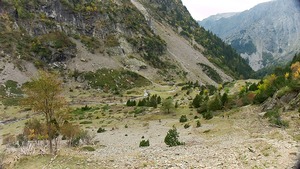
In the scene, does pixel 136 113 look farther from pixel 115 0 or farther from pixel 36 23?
pixel 115 0

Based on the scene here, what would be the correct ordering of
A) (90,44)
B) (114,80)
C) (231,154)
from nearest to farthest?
(231,154)
(114,80)
(90,44)

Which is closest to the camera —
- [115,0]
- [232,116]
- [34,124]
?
[232,116]

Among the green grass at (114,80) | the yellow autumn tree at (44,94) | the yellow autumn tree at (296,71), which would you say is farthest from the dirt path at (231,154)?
the green grass at (114,80)

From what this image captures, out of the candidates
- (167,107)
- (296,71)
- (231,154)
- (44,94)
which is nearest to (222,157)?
(231,154)

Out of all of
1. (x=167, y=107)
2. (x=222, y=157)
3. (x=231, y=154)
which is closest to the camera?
(x=222, y=157)

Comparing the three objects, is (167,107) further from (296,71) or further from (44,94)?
(44,94)

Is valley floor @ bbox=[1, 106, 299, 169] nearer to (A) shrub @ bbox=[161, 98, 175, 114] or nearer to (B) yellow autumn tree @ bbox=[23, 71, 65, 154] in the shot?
(B) yellow autumn tree @ bbox=[23, 71, 65, 154]

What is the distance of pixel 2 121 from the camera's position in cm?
7219

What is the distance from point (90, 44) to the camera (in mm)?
144625

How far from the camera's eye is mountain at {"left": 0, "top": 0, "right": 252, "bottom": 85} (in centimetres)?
12494

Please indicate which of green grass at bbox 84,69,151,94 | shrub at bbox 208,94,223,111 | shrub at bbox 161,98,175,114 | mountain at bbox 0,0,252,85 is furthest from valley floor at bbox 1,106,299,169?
mountain at bbox 0,0,252,85

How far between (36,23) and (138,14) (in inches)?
2611

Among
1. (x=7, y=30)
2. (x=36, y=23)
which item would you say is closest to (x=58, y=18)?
(x=36, y=23)

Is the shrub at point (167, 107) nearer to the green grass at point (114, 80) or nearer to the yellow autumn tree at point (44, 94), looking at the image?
the yellow autumn tree at point (44, 94)
